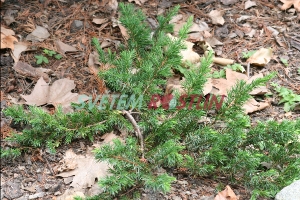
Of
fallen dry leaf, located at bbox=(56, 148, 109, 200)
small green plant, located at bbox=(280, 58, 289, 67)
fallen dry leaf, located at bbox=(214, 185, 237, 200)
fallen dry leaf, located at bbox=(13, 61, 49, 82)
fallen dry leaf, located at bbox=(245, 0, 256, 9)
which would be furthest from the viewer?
fallen dry leaf, located at bbox=(245, 0, 256, 9)

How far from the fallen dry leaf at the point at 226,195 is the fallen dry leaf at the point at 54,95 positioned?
129cm

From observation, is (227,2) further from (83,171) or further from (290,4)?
(83,171)

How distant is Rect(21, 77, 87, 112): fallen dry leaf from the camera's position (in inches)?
116

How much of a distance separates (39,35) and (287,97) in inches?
87.4

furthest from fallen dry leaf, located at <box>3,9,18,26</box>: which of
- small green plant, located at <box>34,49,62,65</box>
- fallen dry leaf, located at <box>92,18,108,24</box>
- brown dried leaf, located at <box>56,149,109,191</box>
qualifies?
brown dried leaf, located at <box>56,149,109,191</box>

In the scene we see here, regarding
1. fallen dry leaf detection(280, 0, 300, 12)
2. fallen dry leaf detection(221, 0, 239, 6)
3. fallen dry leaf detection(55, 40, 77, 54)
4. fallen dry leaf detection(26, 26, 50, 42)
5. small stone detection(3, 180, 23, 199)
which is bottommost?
small stone detection(3, 180, 23, 199)

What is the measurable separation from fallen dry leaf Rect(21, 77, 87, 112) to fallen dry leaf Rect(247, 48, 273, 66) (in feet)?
4.98

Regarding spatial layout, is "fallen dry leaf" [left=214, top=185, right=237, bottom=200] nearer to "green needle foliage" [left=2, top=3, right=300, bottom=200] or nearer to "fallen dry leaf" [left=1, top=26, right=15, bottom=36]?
"green needle foliage" [left=2, top=3, right=300, bottom=200]

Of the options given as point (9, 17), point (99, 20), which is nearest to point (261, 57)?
point (99, 20)

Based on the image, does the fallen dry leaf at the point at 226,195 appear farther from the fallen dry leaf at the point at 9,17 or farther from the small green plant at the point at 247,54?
the fallen dry leaf at the point at 9,17

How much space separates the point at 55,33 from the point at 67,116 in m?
1.18

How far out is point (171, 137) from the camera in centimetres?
248

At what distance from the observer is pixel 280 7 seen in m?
3.71

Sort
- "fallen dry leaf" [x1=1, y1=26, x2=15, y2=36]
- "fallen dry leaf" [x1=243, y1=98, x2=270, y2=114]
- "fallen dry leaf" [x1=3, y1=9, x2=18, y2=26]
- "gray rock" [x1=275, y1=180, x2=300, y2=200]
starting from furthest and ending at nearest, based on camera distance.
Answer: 1. "fallen dry leaf" [x1=3, y1=9, x2=18, y2=26]
2. "fallen dry leaf" [x1=1, y1=26, x2=15, y2=36]
3. "fallen dry leaf" [x1=243, y1=98, x2=270, y2=114]
4. "gray rock" [x1=275, y1=180, x2=300, y2=200]
